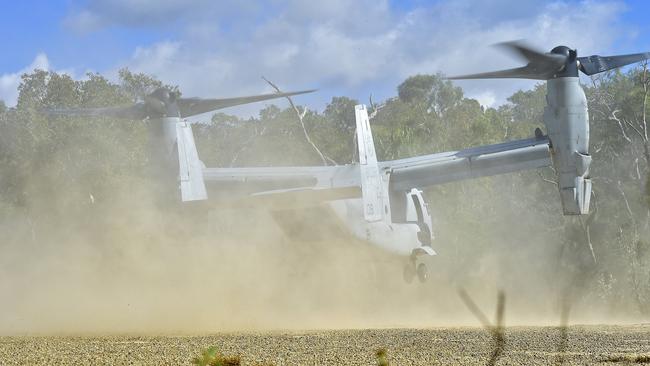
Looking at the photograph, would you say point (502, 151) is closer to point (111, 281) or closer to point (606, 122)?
point (111, 281)

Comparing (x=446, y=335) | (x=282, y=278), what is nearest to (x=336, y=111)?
(x=282, y=278)

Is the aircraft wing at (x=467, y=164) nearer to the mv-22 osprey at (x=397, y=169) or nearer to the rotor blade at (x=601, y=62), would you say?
A: the mv-22 osprey at (x=397, y=169)

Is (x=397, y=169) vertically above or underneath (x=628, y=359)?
above

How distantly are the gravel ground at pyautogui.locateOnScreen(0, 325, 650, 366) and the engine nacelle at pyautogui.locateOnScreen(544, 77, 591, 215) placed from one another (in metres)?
6.52

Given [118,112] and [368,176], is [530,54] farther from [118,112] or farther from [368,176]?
[118,112]

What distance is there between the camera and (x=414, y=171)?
1063 inches

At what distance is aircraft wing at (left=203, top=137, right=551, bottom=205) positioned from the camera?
2603 cm

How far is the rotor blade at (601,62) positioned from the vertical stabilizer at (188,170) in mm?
11316

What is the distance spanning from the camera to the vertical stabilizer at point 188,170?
24312 mm

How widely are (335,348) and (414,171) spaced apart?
13.5 metres

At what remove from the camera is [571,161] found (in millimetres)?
24297

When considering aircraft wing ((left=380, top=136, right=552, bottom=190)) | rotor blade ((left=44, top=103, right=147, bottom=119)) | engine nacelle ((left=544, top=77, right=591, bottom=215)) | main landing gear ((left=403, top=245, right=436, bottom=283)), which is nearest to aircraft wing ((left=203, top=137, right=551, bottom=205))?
aircraft wing ((left=380, top=136, right=552, bottom=190))

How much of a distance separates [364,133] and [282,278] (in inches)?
214

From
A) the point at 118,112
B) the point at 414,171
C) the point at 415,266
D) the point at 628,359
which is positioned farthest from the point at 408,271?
the point at 628,359
